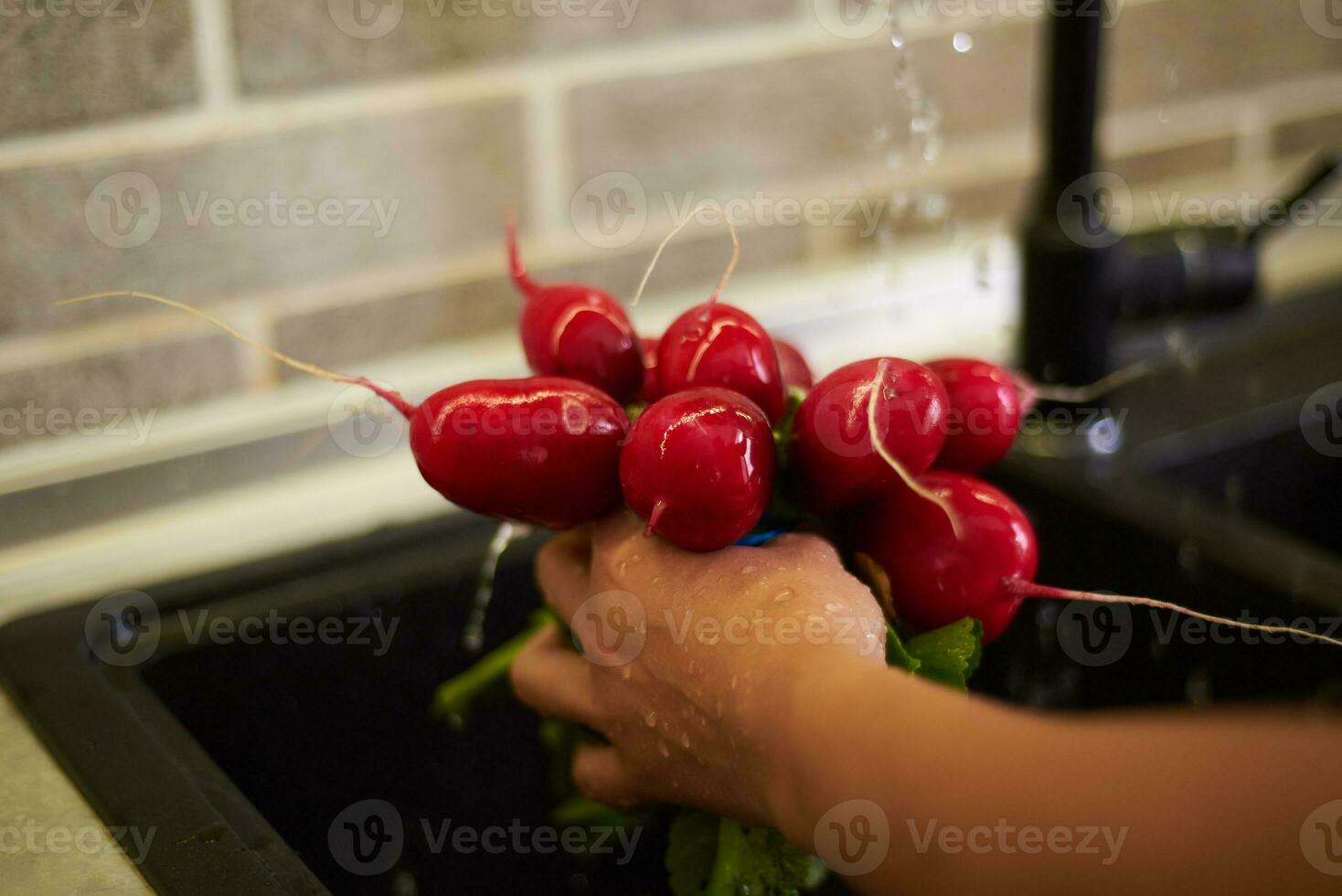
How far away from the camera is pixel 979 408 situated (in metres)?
0.60

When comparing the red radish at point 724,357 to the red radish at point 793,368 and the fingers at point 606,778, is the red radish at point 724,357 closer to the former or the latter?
the red radish at point 793,368

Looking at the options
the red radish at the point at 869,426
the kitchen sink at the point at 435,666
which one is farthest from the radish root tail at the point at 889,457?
the kitchen sink at the point at 435,666

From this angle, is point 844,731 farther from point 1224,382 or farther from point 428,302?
point 1224,382

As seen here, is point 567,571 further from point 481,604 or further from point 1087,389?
point 1087,389

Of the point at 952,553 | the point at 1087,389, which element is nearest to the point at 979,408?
the point at 952,553

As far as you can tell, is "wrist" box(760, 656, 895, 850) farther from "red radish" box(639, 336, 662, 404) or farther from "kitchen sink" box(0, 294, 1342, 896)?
"kitchen sink" box(0, 294, 1342, 896)

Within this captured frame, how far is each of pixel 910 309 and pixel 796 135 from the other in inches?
7.5

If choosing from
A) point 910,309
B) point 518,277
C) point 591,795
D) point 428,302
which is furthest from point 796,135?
point 591,795

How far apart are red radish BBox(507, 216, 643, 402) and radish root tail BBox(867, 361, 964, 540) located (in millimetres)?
132

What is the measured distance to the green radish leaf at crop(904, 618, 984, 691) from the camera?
57cm

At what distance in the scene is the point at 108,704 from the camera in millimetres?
682

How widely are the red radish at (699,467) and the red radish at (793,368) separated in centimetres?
10

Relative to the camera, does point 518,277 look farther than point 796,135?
Answer: No

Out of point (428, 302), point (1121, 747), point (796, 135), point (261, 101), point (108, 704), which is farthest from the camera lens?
point (796, 135)
